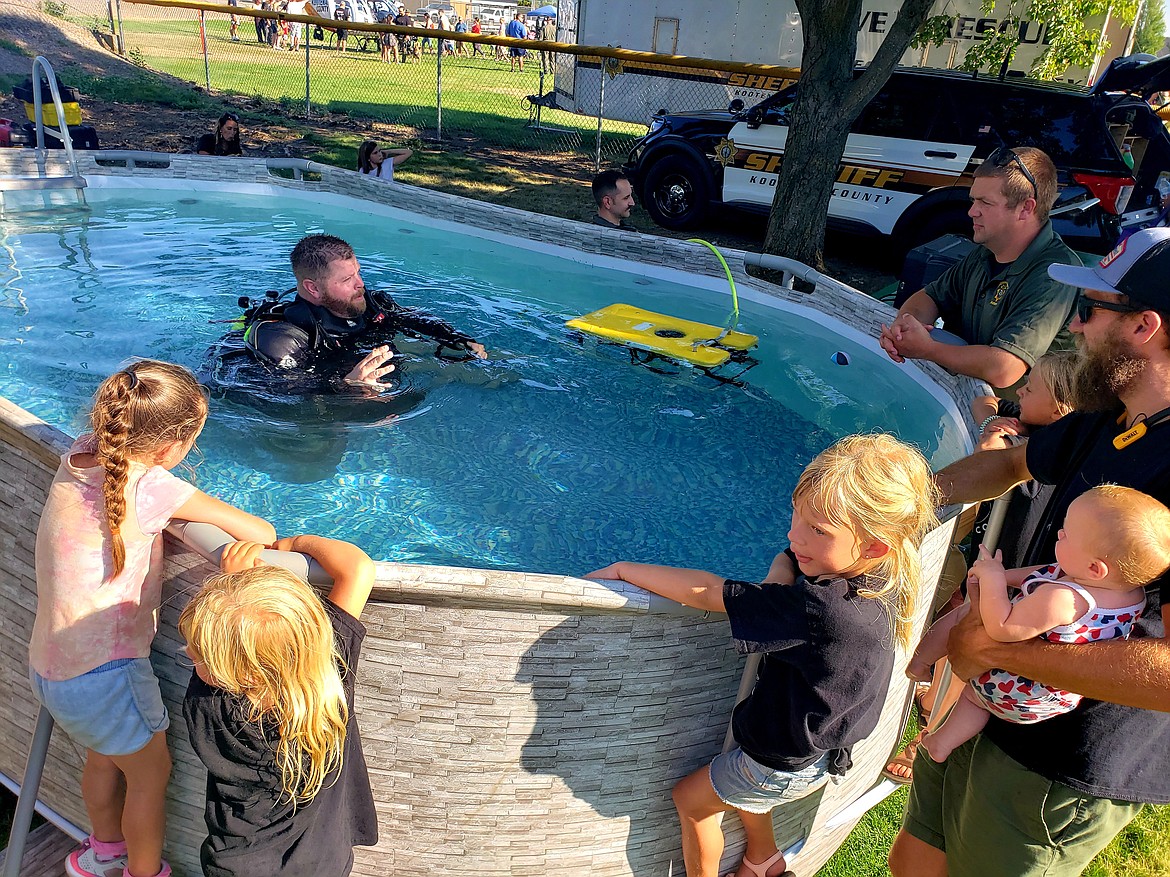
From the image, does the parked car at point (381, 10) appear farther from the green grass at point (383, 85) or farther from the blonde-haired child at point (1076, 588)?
the blonde-haired child at point (1076, 588)

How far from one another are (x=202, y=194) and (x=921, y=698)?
30.2 ft

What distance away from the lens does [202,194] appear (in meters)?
9.83

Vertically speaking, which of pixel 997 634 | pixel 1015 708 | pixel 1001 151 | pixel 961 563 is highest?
pixel 1001 151

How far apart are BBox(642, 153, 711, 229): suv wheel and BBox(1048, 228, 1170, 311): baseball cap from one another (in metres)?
9.18

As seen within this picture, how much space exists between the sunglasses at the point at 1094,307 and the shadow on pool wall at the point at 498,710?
0.77 m

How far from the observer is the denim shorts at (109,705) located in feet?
7.17

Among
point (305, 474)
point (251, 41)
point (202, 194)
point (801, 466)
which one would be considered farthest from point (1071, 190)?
point (251, 41)

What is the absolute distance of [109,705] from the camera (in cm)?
221

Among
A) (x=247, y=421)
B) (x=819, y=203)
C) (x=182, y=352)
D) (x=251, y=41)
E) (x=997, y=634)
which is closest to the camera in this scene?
(x=997, y=634)

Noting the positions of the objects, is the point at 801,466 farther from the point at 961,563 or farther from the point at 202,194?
the point at 202,194

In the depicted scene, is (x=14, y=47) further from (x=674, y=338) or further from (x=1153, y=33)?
(x=1153, y=33)

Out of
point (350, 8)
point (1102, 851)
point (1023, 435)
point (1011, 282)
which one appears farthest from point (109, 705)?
point (350, 8)

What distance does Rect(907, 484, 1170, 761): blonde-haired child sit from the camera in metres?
1.83

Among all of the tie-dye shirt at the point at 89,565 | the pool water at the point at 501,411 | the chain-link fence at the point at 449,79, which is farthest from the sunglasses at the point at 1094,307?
the chain-link fence at the point at 449,79
